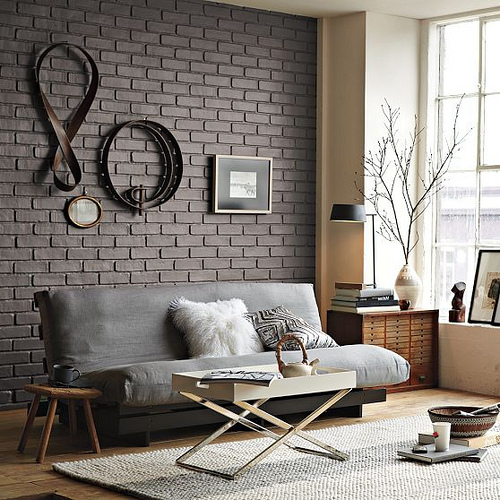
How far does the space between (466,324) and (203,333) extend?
89.7 inches

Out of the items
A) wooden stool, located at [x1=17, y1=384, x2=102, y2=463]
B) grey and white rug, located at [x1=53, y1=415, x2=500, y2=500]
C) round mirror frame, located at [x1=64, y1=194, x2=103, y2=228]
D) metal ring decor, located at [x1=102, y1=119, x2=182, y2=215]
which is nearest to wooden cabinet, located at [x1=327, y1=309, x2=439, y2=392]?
metal ring decor, located at [x1=102, y1=119, x2=182, y2=215]

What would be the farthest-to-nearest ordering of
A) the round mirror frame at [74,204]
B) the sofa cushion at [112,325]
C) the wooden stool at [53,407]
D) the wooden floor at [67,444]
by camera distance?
the round mirror frame at [74,204]
the sofa cushion at [112,325]
the wooden stool at [53,407]
the wooden floor at [67,444]

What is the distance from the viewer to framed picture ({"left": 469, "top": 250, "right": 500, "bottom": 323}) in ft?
22.7

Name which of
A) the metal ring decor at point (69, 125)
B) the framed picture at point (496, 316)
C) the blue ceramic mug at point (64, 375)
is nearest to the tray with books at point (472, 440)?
the blue ceramic mug at point (64, 375)

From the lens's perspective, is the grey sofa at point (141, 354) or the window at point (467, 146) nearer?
the grey sofa at point (141, 354)

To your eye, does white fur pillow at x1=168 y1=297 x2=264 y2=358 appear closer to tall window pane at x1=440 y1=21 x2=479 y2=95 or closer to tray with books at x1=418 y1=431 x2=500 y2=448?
tray with books at x1=418 y1=431 x2=500 y2=448

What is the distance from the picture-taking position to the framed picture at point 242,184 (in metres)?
6.82

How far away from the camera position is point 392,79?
→ 7.27 m

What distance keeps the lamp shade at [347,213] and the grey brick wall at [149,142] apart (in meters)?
0.56

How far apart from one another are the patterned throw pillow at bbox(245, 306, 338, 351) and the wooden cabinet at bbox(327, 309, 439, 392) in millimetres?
622

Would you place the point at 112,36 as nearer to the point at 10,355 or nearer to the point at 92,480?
the point at 10,355

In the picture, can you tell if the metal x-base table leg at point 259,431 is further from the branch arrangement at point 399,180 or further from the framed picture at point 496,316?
the branch arrangement at point 399,180

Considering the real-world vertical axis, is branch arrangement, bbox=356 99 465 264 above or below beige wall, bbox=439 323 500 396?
above

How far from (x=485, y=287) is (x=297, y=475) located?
9.92 feet
